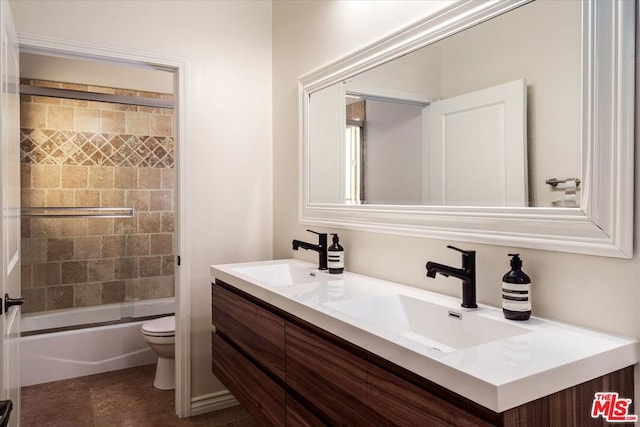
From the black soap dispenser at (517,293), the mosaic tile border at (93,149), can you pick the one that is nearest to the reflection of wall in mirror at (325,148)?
the black soap dispenser at (517,293)

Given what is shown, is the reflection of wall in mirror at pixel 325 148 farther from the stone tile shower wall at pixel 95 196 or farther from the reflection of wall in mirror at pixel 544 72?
the stone tile shower wall at pixel 95 196

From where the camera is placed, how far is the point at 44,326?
3326 millimetres

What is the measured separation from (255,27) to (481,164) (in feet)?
6.20

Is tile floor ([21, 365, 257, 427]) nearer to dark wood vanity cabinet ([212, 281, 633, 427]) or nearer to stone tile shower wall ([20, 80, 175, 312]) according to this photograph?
dark wood vanity cabinet ([212, 281, 633, 427])

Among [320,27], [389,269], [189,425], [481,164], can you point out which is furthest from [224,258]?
[481,164]

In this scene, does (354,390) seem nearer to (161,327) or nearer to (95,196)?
(161,327)

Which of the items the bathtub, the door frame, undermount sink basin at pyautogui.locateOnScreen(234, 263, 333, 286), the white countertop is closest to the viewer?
the white countertop

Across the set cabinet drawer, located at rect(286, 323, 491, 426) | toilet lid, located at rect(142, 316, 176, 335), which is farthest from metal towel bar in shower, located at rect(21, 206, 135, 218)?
cabinet drawer, located at rect(286, 323, 491, 426)

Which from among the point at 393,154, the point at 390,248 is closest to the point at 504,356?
the point at 390,248

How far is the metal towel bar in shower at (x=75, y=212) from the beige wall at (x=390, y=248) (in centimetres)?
175

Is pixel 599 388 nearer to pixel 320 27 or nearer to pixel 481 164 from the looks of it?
pixel 481 164

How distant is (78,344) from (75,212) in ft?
3.63

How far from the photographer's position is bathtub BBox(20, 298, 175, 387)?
9.82ft

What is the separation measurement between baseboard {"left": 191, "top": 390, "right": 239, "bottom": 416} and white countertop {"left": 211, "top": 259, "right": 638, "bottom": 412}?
Answer: 1.51m
